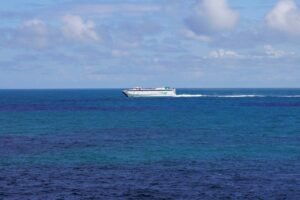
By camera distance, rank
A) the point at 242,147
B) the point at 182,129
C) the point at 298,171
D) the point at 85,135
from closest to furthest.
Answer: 1. the point at 298,171
2. the point at 242,147
3. the point at 85,135
4. the point at 182,129

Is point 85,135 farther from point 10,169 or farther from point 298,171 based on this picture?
point 298,171

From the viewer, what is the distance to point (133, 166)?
5494 centimetres

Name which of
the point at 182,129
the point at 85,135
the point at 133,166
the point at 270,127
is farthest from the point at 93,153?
the point at 270,127

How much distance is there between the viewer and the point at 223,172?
51.2 m

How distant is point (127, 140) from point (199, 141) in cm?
1101

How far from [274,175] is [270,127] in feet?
173

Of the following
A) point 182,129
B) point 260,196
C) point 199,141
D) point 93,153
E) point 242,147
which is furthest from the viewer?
point 182,129

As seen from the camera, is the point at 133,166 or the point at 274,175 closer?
the point at 274,175

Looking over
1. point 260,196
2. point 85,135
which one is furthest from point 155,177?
point 85,135

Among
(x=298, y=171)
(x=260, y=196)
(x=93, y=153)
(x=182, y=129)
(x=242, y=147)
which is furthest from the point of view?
(x=182, y=129)

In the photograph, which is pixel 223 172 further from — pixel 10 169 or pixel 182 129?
pixel 182 129

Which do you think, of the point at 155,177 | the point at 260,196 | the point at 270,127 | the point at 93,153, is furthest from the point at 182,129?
the point at 260,196

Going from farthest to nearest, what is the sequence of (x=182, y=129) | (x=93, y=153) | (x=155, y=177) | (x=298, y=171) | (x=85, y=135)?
(x=182, y=129), (x=85, y=135), (x=93, y=153), (x=298, y=171), (x=155, y=177)

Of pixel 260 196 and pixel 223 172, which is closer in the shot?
pixel 260 196
